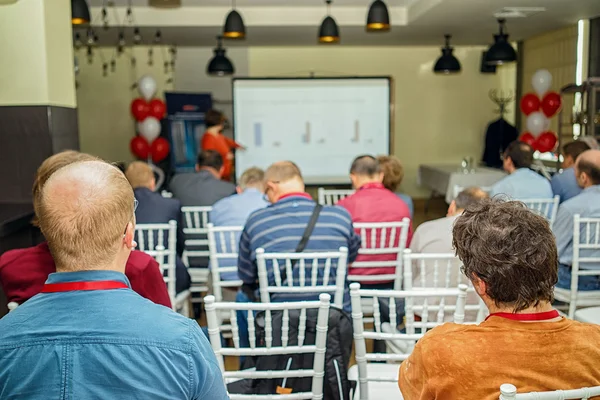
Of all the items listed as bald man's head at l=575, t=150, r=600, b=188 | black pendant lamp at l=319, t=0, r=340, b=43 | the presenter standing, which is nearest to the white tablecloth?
black pendant lamp at l=319, t=0, r=340, b=43

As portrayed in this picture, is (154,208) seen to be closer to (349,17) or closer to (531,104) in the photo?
(349,17)

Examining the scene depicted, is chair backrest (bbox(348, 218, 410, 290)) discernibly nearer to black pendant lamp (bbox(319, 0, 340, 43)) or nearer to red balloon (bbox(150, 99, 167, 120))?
black pendant lamp (bbox(319, 0, 340, 43))

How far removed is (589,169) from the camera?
3.30 meters

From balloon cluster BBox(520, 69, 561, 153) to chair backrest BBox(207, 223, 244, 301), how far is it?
5303 millimetres

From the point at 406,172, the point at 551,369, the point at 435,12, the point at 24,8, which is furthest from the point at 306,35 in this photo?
the point at 551,369

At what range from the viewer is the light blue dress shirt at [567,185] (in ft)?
14.1

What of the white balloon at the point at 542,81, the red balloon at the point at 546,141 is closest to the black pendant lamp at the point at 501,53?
the white balloon at the point at 542,81

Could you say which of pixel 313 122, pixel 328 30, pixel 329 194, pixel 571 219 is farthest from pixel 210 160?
pixel 313 122

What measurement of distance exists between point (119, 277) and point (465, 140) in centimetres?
925

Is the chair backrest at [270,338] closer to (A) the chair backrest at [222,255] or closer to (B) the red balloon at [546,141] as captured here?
(A) the chair backrest at [222,255]

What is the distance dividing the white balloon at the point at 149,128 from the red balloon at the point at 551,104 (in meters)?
5.02

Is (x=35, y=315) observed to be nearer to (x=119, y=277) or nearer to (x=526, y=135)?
(x=119, y=277)

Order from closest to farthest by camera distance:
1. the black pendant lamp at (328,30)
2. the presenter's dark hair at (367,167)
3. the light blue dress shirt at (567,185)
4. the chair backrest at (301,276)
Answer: the chair backrest at (301,276) → the presenter's dark hair at (367,167) → the light blue dress shirt at (567,185) → the black pendant lamp at (328,30)

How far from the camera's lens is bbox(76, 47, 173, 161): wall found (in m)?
9.02
